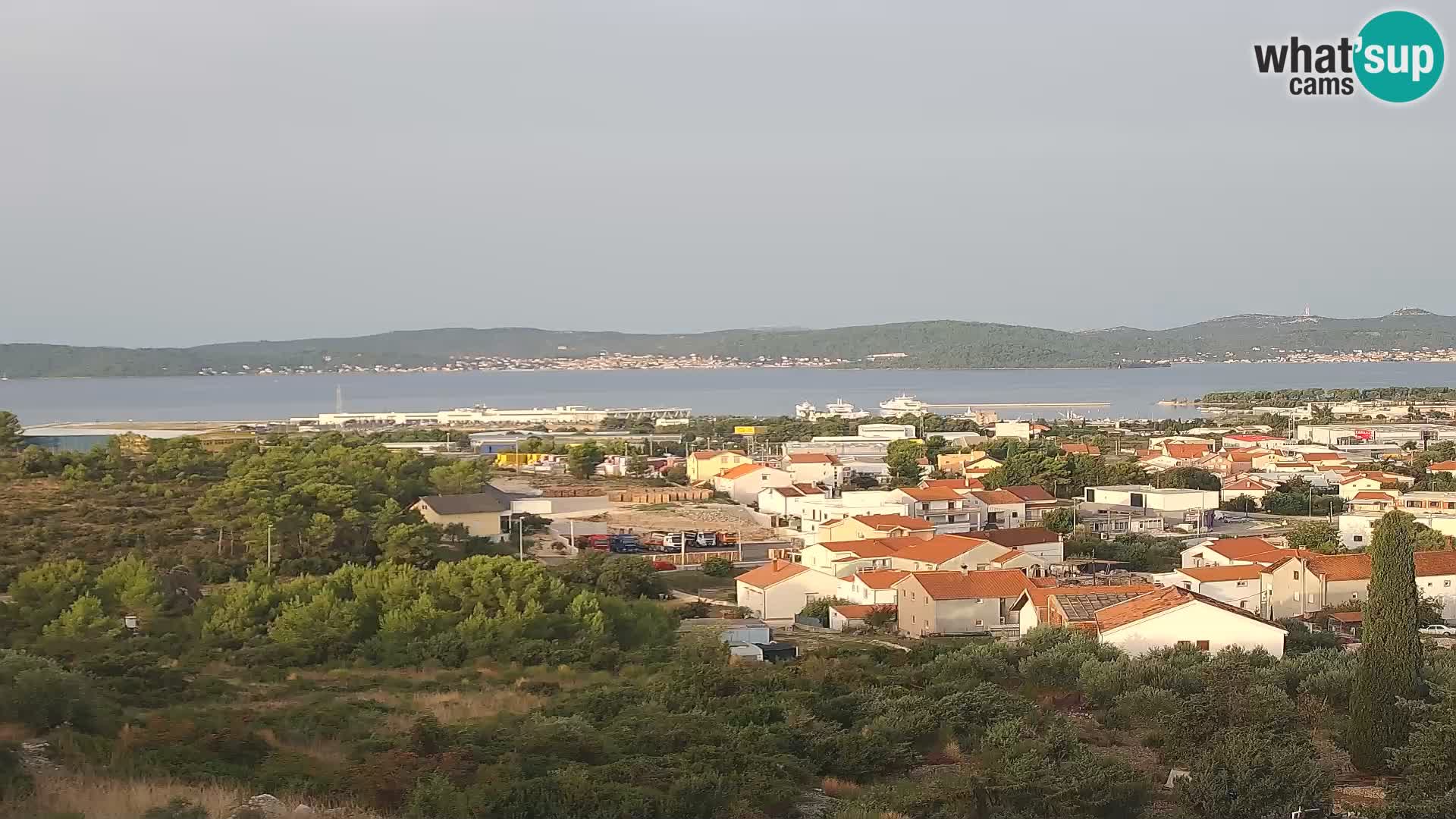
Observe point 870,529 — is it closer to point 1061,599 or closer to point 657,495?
point 1061,599

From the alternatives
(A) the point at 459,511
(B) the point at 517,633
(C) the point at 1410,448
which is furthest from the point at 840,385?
(B) the point at 517,633

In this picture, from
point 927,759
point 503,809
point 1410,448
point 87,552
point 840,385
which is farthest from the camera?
point 840,385

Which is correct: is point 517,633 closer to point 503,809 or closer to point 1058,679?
point 1058,679

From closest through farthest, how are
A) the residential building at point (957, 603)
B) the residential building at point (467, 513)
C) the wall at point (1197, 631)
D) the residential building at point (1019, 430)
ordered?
the wall at point (1197, 631) < the residential building at point (957, 603) < the residential building at point (467, 513) < the residential building at point (1019, 430)

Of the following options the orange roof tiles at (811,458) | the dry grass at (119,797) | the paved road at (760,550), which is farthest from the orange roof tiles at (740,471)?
the dry grass at (119,797)

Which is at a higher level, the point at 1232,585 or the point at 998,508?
the point at 1232,585

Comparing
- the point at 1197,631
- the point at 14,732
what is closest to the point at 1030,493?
the point at 1197,631

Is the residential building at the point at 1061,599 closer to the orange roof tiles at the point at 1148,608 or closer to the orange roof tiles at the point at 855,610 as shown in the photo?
the orange roof tiles at the point at 1148,608
